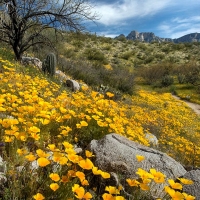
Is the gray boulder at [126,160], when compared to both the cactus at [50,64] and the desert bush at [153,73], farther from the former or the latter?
the desert bush at [153,73]

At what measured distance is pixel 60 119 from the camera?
324 centimetres

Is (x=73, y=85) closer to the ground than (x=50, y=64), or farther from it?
closer to the ground

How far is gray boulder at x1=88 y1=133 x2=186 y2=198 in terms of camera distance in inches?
105

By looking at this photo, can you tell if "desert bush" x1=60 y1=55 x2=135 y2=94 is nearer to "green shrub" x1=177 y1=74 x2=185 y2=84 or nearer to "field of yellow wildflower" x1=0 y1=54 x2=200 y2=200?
"green shrub" x1=177 y1=74 x2=185 y2=84

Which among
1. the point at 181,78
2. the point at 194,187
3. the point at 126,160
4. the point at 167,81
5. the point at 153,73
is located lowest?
the point at 167,81

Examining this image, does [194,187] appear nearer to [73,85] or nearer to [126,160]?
[126,160]

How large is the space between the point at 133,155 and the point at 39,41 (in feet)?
31.6

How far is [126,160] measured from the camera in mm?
2812

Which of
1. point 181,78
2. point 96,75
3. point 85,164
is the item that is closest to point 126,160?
point 85,164

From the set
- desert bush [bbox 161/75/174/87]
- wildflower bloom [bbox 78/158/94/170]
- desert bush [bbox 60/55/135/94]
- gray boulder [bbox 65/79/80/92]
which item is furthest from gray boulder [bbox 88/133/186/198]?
desert bush [bbox 161/75/174/87]

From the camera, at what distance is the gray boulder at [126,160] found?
8.73 ft

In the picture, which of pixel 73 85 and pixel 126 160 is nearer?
pixel 126 160

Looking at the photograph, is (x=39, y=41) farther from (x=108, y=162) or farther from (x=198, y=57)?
(x=198, y=57)

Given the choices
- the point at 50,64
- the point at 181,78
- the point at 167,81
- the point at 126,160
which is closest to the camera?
the point at 126,160
